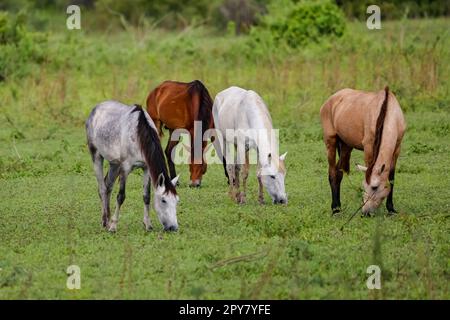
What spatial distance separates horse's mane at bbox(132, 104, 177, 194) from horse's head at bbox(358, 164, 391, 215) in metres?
1.99

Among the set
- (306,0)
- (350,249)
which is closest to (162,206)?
(350,249)

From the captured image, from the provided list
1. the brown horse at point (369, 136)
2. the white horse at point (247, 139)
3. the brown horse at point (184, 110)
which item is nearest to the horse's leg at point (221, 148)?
the white horse at point (247, 139)

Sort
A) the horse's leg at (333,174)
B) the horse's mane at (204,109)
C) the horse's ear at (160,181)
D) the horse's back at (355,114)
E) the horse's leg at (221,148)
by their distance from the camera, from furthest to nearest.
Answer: the horse's mane at (204,109)
the horse's leg at (221,148)
the horse's leg at (333,174)
the horse's back at (355,114)
the horse's ear at (160,181)

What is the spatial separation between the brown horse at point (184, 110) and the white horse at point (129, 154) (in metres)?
2.65

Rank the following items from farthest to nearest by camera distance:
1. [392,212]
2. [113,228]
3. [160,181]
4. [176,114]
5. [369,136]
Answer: [176,114] → [392,212] → [369,136] → [113,228] → [160,181]

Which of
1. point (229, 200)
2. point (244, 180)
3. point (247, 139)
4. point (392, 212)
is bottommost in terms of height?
point (229, 200)

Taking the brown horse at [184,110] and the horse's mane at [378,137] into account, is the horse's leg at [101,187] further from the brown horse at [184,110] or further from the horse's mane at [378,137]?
the horse's mane at [378,137]

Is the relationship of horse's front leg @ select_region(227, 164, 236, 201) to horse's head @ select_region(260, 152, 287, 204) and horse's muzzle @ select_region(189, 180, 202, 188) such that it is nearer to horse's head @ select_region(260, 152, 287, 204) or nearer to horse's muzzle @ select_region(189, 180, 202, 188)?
horse's head @ select_region(260, 152, 287, 204)

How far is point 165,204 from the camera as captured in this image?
1032 centimetres

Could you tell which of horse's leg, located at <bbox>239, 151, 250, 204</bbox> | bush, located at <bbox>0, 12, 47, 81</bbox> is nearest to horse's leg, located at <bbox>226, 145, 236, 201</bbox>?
horse's leg, located at <bbox>239, 151, 250, 204</bbox>

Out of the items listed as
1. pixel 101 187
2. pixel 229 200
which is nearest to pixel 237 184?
pixel 229 200

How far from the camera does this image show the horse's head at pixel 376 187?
34.7 ft

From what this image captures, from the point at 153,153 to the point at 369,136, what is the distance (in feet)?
7.67

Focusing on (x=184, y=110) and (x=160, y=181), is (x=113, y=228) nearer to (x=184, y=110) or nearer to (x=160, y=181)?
(x=160, y=181)
